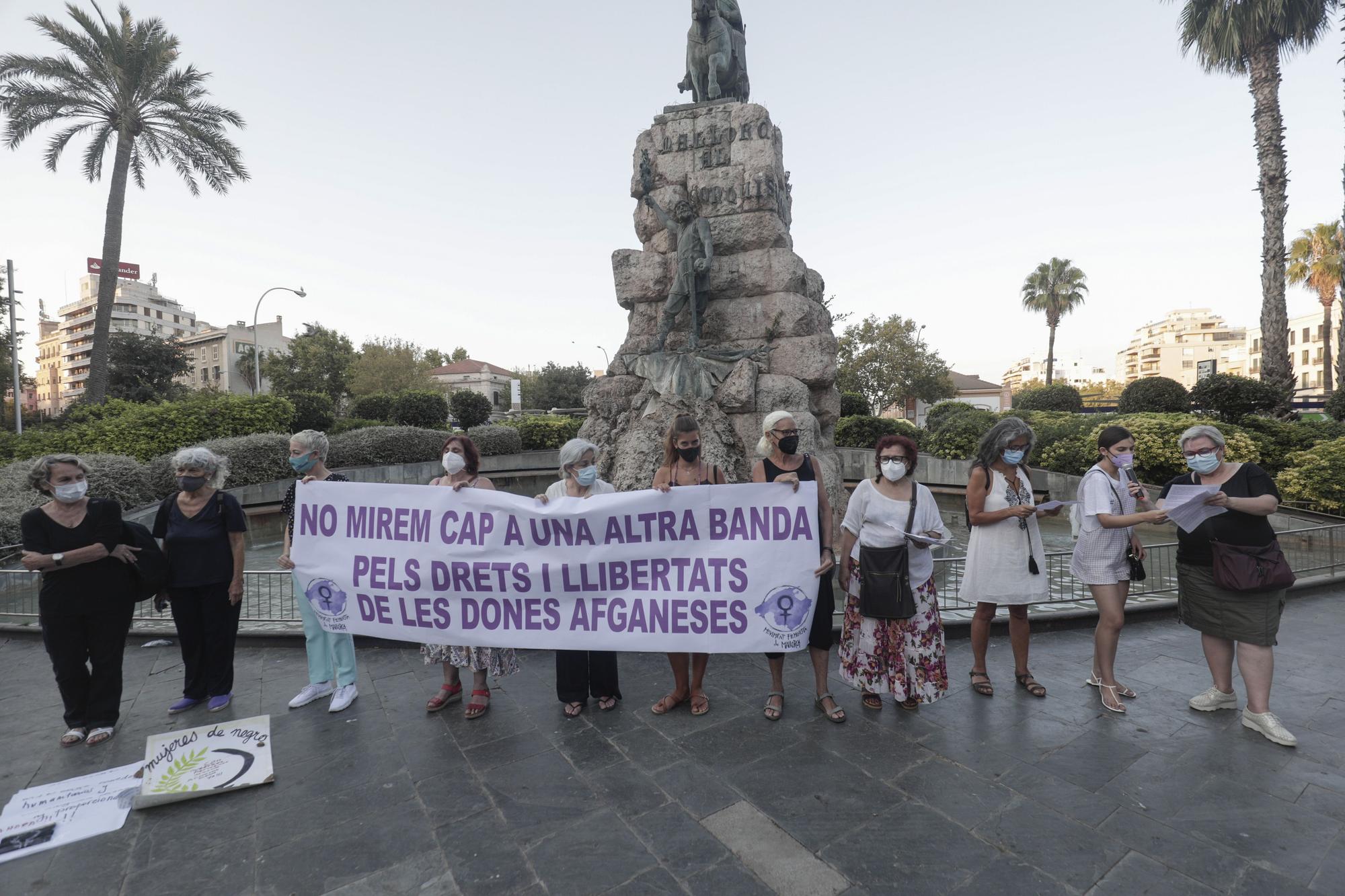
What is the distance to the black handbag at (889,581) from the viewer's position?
381 cm

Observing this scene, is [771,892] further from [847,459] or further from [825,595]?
[847,459]

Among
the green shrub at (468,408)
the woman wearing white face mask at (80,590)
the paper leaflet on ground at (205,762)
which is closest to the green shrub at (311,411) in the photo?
the green shrub at (468,408)

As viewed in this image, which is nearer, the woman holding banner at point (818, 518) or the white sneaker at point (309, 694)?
the woman holding banner at point (818, 518)

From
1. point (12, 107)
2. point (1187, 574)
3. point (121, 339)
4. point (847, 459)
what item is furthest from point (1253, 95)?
point (121, 339)

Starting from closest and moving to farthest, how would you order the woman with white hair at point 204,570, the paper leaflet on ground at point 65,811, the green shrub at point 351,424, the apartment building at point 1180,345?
the paper leaflet on ground at point 65,811 < the woman with white hair at point 204,570 < the green shrub at point 351,424 < the apartment building at point 1180,345

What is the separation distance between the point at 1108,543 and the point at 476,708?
4.05 meters

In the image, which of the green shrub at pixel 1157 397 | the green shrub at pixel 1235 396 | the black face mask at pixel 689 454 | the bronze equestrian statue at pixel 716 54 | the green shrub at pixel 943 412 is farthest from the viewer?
the green shrub at pixel 943 412

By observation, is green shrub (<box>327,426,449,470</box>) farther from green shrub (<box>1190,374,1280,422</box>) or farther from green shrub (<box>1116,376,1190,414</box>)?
green shrub (<box>1116,376,1190,414</box>)

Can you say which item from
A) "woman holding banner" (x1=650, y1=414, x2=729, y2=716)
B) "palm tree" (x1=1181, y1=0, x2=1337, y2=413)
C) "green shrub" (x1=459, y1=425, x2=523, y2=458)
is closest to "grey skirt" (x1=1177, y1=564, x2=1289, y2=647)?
"woman holding banner" (x1=650, y1=414, x2=729, y2=716)

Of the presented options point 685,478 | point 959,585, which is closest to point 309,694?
point 685,478

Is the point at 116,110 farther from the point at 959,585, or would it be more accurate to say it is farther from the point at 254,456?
the point at 959,585

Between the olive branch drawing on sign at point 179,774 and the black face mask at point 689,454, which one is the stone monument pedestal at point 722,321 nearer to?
the black face mask at point 689,454

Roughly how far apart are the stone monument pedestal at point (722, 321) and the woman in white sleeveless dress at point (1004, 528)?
3.93m

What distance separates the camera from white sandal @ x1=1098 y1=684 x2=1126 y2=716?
13.1ft
